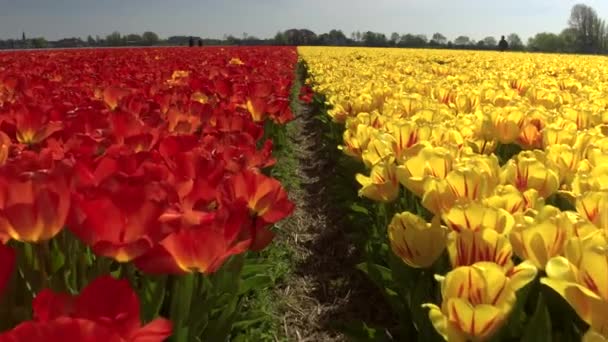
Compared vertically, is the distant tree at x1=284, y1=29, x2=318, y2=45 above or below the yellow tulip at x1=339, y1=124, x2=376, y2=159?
above

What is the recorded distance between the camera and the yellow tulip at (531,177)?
1691 millimetres

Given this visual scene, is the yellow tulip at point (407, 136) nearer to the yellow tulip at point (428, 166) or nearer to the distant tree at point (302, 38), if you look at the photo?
the yellow tulip at point (428, 166)

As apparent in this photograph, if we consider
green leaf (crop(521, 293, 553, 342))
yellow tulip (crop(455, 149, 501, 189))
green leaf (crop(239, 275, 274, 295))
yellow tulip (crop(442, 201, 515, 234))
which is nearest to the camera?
green leaf (crop(521, 293, 553, 342))

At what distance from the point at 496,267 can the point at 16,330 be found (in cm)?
77

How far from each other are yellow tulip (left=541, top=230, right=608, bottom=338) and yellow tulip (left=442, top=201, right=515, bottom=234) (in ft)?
0.83

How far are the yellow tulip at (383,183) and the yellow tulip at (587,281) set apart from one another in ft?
2.95

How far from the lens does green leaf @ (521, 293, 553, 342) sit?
1.22m

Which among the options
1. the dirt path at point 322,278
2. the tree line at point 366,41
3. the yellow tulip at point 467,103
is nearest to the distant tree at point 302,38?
the tree line at point 366,41

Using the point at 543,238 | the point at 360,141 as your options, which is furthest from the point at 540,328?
the point at 360,141

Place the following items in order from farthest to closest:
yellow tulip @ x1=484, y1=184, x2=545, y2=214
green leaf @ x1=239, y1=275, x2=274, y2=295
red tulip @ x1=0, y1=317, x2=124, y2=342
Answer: green leaf @ x1=239, y1=275, x2=274, y2=295 → yellow tulip @ x1=484, y1=184, x2=545, y2=214 → red tulip @ x1=0, y1=317, x2=124, y2=342

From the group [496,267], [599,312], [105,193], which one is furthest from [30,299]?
[599,312]

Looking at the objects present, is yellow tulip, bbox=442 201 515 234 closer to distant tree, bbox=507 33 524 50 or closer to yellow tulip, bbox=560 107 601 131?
yellow tulip, bbox=560 107 601 131

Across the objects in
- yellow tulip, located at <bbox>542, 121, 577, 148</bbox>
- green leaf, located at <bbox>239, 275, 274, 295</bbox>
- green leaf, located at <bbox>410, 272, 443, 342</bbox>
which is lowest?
green leaf, located at <bbox>239, 275, 274, 295</bbox>

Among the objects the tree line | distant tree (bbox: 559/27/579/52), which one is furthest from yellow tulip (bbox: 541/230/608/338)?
distant tree (bbox: 559/27/579/52)
